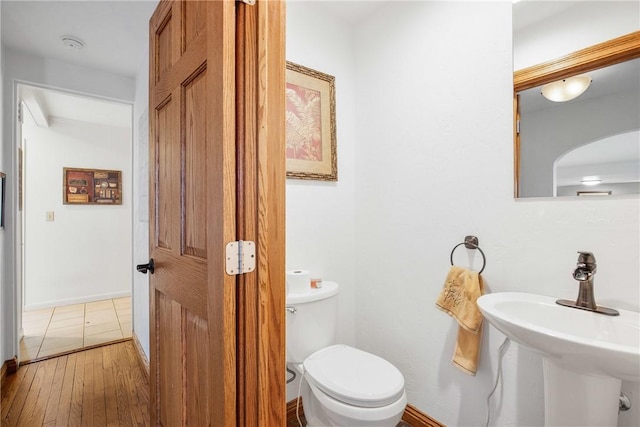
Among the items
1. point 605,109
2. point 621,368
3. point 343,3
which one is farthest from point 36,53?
point 621,368

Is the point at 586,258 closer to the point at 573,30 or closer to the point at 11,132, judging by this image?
the point at 573,30

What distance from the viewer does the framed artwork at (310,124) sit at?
1.67m

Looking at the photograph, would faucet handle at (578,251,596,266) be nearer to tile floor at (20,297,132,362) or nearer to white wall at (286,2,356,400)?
white wall at (286,2,356,400)

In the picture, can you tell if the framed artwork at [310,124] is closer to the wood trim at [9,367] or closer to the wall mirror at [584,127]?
the wall mirror at [584,127]

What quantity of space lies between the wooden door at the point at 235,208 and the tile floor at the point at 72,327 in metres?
2.40

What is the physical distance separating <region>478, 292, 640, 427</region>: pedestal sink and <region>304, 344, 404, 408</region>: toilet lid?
50cm

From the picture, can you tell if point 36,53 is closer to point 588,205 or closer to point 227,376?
point 227,376

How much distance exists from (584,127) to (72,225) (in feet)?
15.7

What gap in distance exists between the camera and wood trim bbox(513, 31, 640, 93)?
99 cm

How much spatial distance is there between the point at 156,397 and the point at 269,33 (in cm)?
143

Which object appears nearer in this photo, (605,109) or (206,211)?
(206,211)

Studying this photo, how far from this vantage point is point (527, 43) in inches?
47.3

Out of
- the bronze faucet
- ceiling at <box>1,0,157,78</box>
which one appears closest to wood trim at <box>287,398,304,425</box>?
the bronze faucet

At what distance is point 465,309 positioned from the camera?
129 centimetres
